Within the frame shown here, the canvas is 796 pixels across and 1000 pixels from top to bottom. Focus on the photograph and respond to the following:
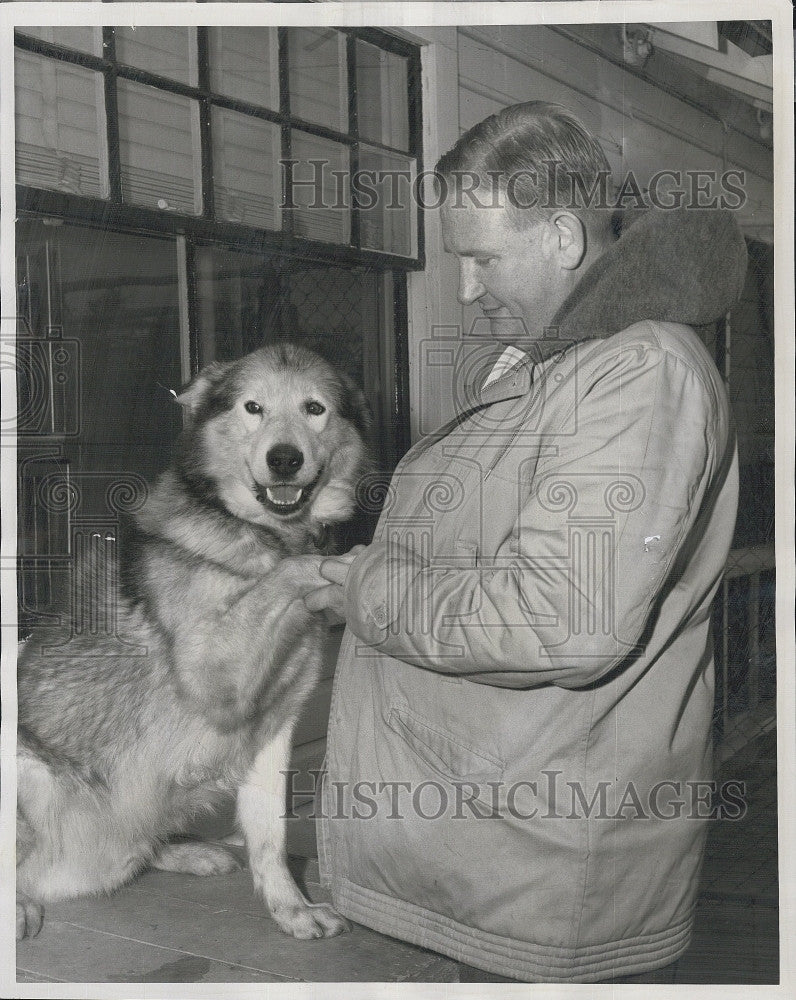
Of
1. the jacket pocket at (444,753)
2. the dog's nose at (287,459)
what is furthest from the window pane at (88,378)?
the jacket pocket at (444,753)

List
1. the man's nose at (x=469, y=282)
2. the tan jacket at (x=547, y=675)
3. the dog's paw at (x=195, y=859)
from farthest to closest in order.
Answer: the dog's paw at (x=195, y=859) < the man's nose at (x=469, y=282) < the tan jacket at (x=547, y=675)

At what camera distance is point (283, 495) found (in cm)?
228

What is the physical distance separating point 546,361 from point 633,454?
0.33 meters

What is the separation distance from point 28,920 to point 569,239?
208 centimetres

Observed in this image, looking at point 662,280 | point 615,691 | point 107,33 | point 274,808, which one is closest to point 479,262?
point 662,280

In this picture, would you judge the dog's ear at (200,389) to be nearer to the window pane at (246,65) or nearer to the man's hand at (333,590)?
the man's hand at (333,590)

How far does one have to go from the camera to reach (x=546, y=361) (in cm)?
187

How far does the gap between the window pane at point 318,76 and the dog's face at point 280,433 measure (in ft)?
1.95

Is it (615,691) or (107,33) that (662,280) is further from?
(107,33)

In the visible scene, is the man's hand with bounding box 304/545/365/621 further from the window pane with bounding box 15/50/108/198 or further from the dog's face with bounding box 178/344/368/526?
the window pane with bounding box 15/50/108/198

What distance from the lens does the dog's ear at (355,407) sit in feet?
7.50

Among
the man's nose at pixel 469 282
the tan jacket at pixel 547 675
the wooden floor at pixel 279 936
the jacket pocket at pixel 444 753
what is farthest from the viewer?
the wooden floor at pixel 279 936

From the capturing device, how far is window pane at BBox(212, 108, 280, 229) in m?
2.33

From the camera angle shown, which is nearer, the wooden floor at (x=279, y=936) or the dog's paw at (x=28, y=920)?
the wooden floor at (x=279, y=936)
